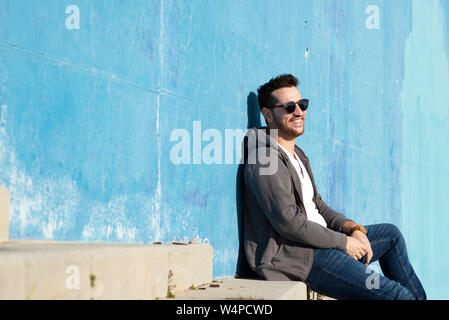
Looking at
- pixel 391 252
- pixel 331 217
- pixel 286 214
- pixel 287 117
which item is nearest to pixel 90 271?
pixel 286 214

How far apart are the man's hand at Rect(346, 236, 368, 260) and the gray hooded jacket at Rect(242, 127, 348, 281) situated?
60mm

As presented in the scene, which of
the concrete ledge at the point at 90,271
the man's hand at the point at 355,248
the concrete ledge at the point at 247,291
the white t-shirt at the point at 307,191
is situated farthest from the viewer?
the white t-shirt at the point at 307,191

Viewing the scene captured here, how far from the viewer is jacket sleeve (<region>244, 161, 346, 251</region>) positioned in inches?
127

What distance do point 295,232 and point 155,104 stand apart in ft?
3.34

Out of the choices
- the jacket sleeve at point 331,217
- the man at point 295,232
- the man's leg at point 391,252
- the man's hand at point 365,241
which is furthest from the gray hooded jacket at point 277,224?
the man's leg at point 391,252

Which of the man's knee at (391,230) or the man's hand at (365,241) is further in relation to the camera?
the man's knee at (391,230)

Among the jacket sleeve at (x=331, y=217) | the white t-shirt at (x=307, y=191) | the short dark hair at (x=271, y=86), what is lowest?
the jacket sleeve at (x=331, y=217)

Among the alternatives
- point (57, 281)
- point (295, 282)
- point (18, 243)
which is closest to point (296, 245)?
point (295, 282)

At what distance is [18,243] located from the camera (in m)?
2.00

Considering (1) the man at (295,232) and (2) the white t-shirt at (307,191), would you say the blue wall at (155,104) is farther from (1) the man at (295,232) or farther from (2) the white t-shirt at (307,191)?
(2) the white t-shirt at (307,191)

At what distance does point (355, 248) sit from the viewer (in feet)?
11.3

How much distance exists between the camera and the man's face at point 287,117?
375cm

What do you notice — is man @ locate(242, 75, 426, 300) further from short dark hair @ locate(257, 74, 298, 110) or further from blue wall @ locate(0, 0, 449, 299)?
blue wall @ locate(0, 0, 449, 299)
